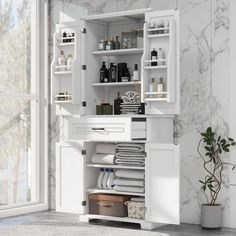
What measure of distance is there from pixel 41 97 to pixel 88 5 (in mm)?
1183

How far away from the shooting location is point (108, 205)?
19.2ft

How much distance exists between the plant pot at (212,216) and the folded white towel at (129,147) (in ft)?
2.71

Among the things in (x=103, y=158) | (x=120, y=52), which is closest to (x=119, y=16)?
(x=120, y=52)

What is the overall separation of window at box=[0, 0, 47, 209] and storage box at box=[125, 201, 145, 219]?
4.98 ft

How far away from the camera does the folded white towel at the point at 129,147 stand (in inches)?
224

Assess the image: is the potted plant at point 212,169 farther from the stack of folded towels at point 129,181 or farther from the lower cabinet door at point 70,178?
the lower cabinet door at point 70,178

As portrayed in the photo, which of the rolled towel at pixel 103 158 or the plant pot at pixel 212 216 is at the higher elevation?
the rolled towel at pixel 103 158

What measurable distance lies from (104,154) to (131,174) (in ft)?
1.37

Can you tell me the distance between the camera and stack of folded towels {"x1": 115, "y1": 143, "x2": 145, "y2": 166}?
18.6 ft

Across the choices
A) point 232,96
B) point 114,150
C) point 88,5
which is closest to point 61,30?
point 88,5

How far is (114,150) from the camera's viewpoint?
232 inches

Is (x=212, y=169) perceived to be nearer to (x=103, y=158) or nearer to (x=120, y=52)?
(x=103, y=158)

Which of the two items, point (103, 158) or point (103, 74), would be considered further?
point (103, 74)

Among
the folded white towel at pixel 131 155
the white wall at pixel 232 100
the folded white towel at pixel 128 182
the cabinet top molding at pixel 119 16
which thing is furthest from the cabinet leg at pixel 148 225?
the cabinet top molding at pixel 119 16
